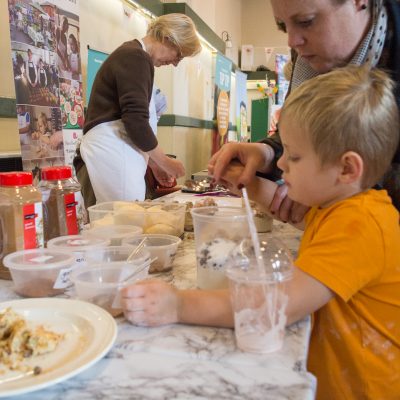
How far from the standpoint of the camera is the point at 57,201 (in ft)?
3.55

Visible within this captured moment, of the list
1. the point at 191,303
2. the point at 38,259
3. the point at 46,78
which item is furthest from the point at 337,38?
the point at 46,78

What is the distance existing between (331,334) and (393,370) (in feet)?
0.44

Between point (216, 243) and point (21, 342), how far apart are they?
39cm

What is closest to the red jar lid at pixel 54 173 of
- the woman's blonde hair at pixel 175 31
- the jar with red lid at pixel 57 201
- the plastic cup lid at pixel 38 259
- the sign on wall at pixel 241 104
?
the jar with red lid at pixel 57 201

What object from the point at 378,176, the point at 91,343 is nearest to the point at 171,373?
the point at 91,343

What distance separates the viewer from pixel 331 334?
0.83 meters

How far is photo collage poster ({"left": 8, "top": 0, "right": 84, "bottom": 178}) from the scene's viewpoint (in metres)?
2.11

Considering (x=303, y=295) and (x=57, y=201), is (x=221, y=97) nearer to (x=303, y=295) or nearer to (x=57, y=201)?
(x=57, y=201)

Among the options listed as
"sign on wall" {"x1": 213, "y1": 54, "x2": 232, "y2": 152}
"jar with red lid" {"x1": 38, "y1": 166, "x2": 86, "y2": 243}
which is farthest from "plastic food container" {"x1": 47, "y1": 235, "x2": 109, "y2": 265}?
"sign on wall" {"x1": 213, "y1": 54, "x2": 232, "y2": 152}

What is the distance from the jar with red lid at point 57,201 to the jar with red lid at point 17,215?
0.34 feet

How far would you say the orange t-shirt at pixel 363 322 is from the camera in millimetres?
775

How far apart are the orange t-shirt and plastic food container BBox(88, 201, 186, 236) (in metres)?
0.44

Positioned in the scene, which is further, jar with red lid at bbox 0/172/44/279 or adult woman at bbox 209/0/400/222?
adult woman at bbox 209/0/400/222

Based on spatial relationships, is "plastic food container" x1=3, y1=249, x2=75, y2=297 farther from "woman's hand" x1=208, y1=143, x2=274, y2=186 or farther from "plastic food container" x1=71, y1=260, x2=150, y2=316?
"woman's hand" x1=208, y1=143, x2=274, y2=186
